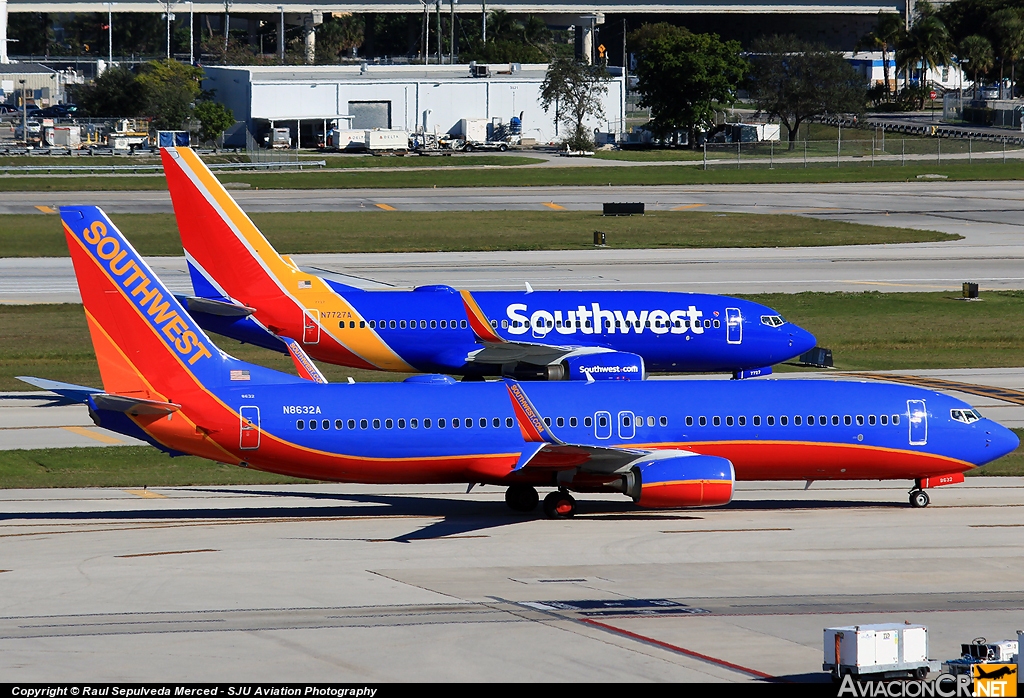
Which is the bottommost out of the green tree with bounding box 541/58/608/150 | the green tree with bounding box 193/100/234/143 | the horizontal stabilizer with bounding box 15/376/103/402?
the horizontal stabilizer with bounding box 15/376/103/402

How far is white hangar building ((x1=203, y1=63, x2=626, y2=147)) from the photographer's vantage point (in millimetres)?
174625

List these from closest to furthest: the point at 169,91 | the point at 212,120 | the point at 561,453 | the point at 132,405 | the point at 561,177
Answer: the point at 132,405 → the point at 561,453 → the point at 561,177 → the point at 212,120 → the point at 169,91

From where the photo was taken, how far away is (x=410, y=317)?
54.1 metres

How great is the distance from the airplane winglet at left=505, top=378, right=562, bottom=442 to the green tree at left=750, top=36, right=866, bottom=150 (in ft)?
459

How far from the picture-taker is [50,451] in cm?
4559

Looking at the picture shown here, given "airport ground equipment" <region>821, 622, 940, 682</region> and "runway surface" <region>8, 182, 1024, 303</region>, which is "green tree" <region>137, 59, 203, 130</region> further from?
"airport ground equipment" <region>821, 622, 940, 682</region>

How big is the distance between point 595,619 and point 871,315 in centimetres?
4880

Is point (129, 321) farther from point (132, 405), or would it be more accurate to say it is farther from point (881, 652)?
point (881, 652)

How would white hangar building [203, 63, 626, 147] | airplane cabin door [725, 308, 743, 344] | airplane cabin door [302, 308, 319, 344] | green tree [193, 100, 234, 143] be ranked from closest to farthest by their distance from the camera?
airplane cabin door [302, 308, 319, 344] < airplane cabin door [725, 308, 743, 344] < green tree [193, 100, 234, 143] < white hangar building [203, 63, 626, 147]

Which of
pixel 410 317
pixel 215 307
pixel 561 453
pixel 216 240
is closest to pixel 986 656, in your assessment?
pixel 561 453

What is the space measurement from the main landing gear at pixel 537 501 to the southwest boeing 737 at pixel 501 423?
5 centimetres

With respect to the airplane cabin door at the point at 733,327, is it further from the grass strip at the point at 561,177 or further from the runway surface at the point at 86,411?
the grass strip at the point at 561,177

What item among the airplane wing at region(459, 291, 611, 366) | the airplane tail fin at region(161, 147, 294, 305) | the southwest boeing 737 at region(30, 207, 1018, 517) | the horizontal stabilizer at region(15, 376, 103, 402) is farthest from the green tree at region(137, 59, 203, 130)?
the southwest boeing 737 at region(30, 207, 1018, 517)

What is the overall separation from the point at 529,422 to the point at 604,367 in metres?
15.0
